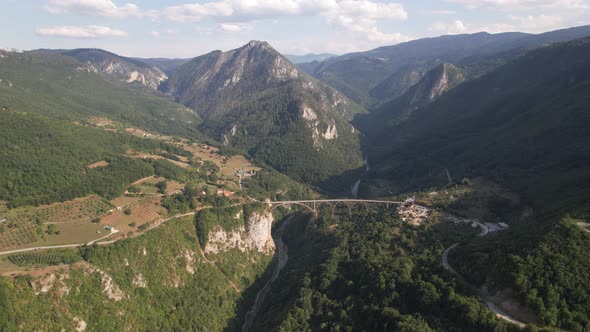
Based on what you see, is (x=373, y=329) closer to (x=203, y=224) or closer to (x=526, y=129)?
(x=203, y=224)

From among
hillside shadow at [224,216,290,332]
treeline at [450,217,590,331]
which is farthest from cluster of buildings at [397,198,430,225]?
hillside shadow at [224,216,290,332]

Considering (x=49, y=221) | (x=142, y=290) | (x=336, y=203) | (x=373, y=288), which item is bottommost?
(x=142, y=290)

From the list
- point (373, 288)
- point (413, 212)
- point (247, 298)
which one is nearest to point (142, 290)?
point (247, 298)

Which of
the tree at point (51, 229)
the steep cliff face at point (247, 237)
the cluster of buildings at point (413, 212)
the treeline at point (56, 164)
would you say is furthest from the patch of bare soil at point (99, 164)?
the cluster of buildings at point (413, 212)

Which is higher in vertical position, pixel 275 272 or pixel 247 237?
pixel 247 237

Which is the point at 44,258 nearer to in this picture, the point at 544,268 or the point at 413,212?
the point at 413,212

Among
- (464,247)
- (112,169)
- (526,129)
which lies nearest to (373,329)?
(464,247)
